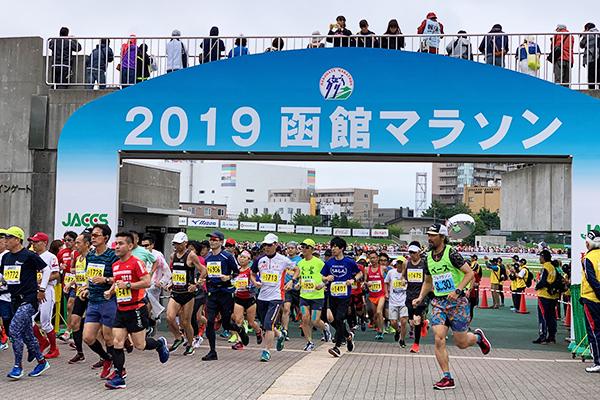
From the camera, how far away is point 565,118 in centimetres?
1333

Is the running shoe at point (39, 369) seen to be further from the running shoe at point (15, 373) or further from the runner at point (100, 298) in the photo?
the runner at point (100, 298)

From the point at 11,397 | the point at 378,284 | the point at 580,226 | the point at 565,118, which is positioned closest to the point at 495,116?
the point at 565,118

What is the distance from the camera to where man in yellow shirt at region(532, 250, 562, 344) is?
14320mm

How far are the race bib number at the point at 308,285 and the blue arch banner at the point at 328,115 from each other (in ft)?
10.0

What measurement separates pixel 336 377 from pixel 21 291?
4.31 m

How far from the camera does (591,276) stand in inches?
390

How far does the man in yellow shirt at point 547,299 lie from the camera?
14.3 meters

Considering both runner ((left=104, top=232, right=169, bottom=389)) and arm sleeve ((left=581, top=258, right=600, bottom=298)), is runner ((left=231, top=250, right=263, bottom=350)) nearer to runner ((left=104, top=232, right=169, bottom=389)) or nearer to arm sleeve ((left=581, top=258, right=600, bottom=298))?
runner ((left=104, top=232, right=169, bottom=389))

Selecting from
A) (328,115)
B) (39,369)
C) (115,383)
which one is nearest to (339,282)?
(328,115)

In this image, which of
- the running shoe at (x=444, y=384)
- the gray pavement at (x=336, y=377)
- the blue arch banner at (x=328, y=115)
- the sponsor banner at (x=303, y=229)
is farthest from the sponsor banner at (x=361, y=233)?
the running shoe at (x=444, y=384)

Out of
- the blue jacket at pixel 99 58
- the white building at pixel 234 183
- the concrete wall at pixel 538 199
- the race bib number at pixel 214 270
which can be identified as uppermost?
the white building at pixel 234 183

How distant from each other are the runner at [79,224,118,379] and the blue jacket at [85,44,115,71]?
7.55 metres

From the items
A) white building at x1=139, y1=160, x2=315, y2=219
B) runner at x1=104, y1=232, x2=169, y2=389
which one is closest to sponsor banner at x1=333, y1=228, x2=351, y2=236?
runner at x1=104, y1=232, x2=169, y2=389

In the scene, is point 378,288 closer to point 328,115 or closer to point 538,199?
point 328,115
